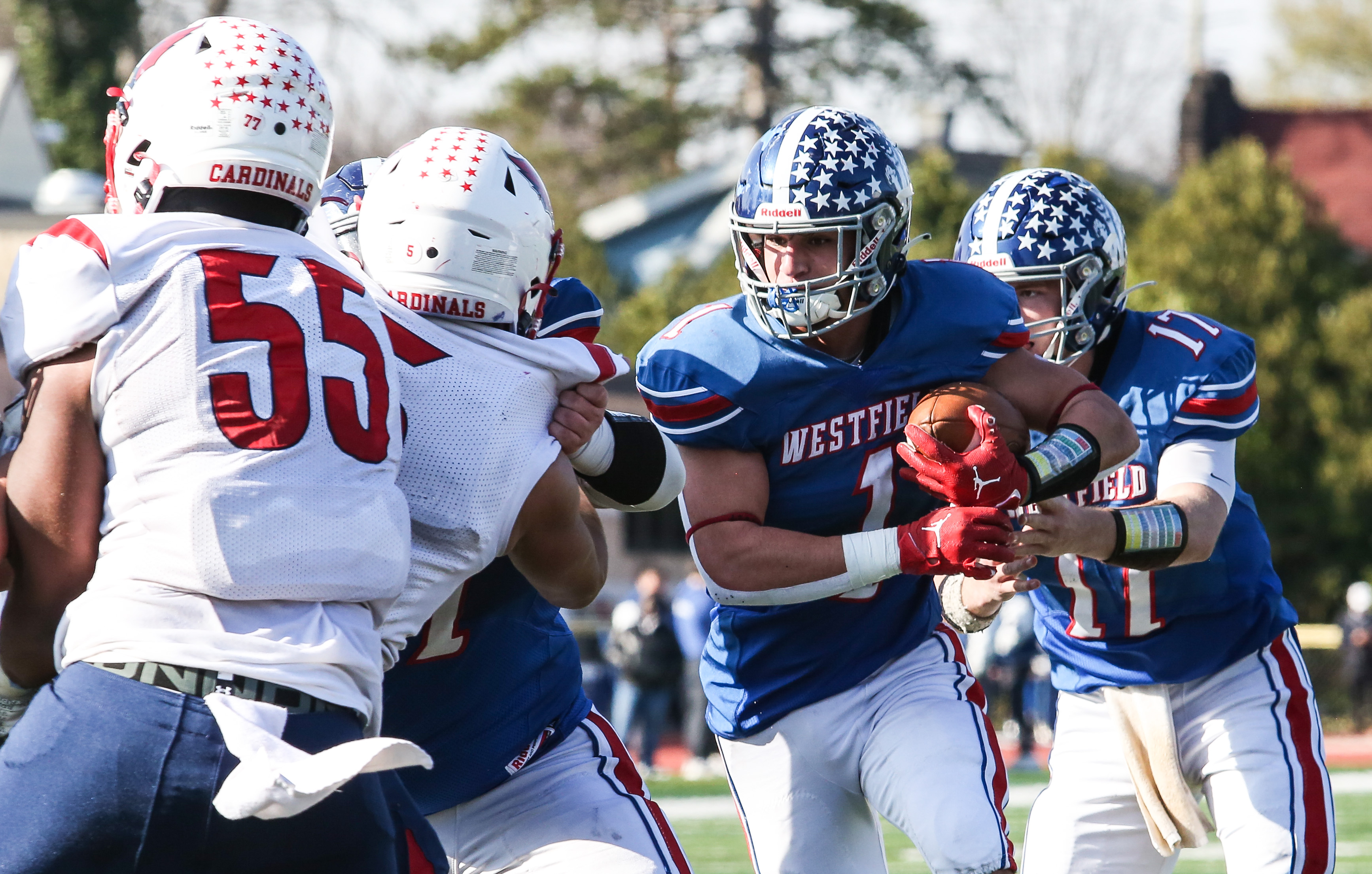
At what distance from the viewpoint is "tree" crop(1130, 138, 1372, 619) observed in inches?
698

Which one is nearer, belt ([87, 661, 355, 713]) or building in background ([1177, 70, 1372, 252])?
belt ([87, 661, 355, 713])

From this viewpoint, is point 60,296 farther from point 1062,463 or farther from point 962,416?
point 1062,463

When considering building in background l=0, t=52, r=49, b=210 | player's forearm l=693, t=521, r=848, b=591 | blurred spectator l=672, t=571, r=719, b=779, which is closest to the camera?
player's forearm l=693, t=521, r=848, b=591

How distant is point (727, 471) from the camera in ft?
11.8

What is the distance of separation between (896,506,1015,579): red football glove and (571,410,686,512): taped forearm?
1.65 ft

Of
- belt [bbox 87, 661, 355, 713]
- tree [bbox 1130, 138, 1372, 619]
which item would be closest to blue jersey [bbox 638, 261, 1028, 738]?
belt [bbox 87, 661, 355, 713]

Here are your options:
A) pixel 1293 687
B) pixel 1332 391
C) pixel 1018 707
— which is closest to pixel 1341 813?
pixel 1018 707

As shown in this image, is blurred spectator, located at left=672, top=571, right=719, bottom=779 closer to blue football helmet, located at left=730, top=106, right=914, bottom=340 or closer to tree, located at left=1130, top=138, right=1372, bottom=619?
tree, located at left=1130, top=138, right=1372, bottom=619

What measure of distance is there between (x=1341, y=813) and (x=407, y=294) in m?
7.89

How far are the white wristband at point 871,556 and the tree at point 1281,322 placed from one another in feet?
48.1

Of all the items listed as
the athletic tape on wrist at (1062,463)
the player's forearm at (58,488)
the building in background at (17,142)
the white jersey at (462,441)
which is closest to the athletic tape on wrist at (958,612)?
the athletic tape on wrist at (1062,463)

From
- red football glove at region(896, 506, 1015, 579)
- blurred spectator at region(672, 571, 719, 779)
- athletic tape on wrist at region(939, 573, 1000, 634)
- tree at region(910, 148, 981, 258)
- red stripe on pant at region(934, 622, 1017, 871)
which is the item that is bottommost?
blurred spectator at region(672, 571, 719, 779)

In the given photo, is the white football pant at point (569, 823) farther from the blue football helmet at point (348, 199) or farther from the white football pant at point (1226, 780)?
the white football pant at point (1226, 780)

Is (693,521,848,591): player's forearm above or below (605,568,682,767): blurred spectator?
above
